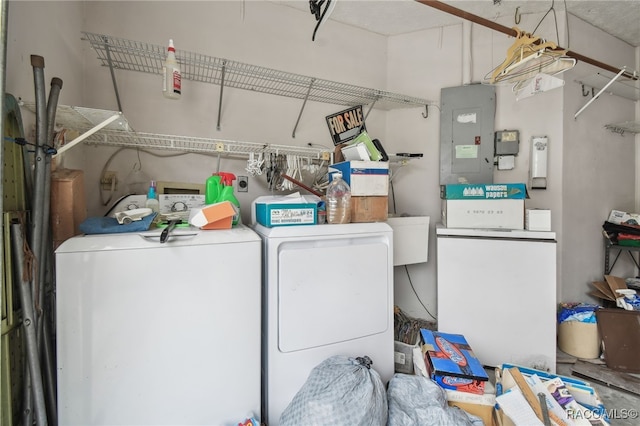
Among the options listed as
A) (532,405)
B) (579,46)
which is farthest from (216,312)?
(579,46)

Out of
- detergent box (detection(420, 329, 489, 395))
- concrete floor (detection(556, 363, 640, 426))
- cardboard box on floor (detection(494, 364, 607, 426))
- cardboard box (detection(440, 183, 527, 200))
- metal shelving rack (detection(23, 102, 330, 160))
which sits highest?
metal shelving rack (detection(23, 102, 330, 160))

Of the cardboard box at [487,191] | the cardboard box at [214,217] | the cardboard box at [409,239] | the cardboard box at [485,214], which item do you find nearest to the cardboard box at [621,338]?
the cardboard box at [485,214]

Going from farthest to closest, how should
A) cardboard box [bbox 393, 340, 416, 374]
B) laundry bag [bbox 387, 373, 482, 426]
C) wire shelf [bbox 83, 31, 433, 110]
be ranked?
cardboard box [bbox 393, 340, 416, 374], wire shelf [bbox 83, 31, 433, 110], laundry bag [bbox 387, 373, 482, 426]

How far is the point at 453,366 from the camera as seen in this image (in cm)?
144

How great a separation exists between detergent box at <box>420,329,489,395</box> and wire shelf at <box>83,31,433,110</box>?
72.2 inches

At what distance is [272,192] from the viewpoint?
204 centimetres

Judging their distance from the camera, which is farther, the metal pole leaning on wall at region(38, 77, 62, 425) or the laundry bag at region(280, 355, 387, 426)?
the laundry bag at region(280, 355, 387, 426)

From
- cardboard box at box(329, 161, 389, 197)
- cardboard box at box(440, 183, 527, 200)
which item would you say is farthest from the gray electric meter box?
cardboard box at box(329, 161, 389, 197)

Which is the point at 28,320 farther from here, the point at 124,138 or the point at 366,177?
the point at 366,177

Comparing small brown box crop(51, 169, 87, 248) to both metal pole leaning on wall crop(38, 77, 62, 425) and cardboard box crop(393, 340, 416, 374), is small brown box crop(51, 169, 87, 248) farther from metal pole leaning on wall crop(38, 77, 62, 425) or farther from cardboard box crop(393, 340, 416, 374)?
cardboard box crop(393, 340, 416, 374)

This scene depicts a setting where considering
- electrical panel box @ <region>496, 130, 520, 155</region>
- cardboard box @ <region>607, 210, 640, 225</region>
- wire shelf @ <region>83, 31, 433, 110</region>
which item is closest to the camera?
wire shelf @ <region>83, 31, 433, 110</region>

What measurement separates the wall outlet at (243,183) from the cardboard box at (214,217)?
2.45 ft

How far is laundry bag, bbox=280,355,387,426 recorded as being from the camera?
3.34 feet

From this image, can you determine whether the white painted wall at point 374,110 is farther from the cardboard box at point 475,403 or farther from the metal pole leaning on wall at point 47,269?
the cardboard box at point 475,403
